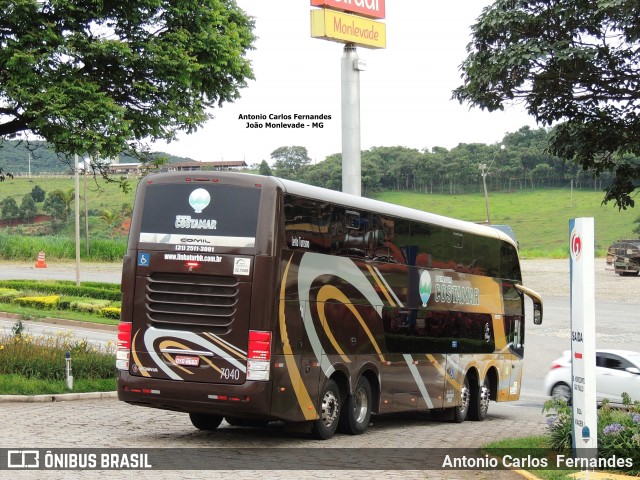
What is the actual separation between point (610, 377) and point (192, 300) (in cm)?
1262

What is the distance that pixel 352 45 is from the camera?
30.9 meters

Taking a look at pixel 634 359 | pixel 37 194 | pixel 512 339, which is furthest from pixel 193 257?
pixel 37 194

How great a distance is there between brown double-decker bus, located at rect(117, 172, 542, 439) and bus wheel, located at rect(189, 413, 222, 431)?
0.06ft

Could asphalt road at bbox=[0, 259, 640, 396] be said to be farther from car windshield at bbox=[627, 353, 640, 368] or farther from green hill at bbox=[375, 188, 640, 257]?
green hill at bbox=[375, 188, 640, 257]

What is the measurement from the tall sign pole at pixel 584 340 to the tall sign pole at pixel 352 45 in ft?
63.5

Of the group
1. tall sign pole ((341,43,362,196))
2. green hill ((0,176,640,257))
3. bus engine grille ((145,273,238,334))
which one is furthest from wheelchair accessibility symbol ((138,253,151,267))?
green hill ((0,176,640,257))

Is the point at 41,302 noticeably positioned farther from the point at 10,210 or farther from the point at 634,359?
the point at 10,210

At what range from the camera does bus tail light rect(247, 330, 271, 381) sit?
13.0 meters

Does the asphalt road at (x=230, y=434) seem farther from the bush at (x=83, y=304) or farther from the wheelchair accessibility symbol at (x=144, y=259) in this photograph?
the bush at (x=83, y=304)

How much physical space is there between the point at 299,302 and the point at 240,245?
4.10 ft

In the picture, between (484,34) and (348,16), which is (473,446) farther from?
(348,16)

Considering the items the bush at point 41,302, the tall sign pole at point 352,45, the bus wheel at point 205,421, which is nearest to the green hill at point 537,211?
the bush at point 41,302

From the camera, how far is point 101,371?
2041cm

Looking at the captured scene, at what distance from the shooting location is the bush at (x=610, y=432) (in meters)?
11.3
